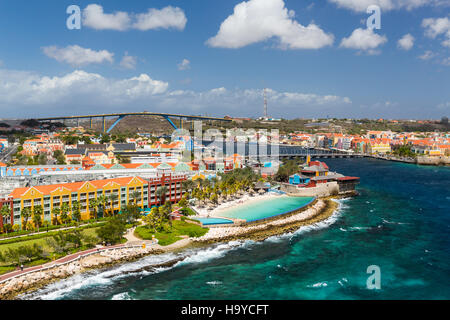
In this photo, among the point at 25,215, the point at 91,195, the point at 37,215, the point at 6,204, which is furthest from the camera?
the point at 91,195

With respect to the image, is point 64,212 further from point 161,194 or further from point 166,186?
point 166,186

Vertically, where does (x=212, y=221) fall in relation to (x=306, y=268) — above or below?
above

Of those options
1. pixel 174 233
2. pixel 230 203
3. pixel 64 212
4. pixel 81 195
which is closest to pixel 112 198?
pixel 81 195

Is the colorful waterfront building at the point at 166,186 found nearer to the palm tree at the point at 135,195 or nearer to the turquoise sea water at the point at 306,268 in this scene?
the palm tree at the point at 135,195

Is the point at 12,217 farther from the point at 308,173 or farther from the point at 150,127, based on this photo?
the point at 150,127

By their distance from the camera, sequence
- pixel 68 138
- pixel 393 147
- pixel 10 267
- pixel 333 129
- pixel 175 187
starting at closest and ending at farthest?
pixel 10 267, pixel 175 187, pixel 68 138, pixel 393 147, pixel 333 129
